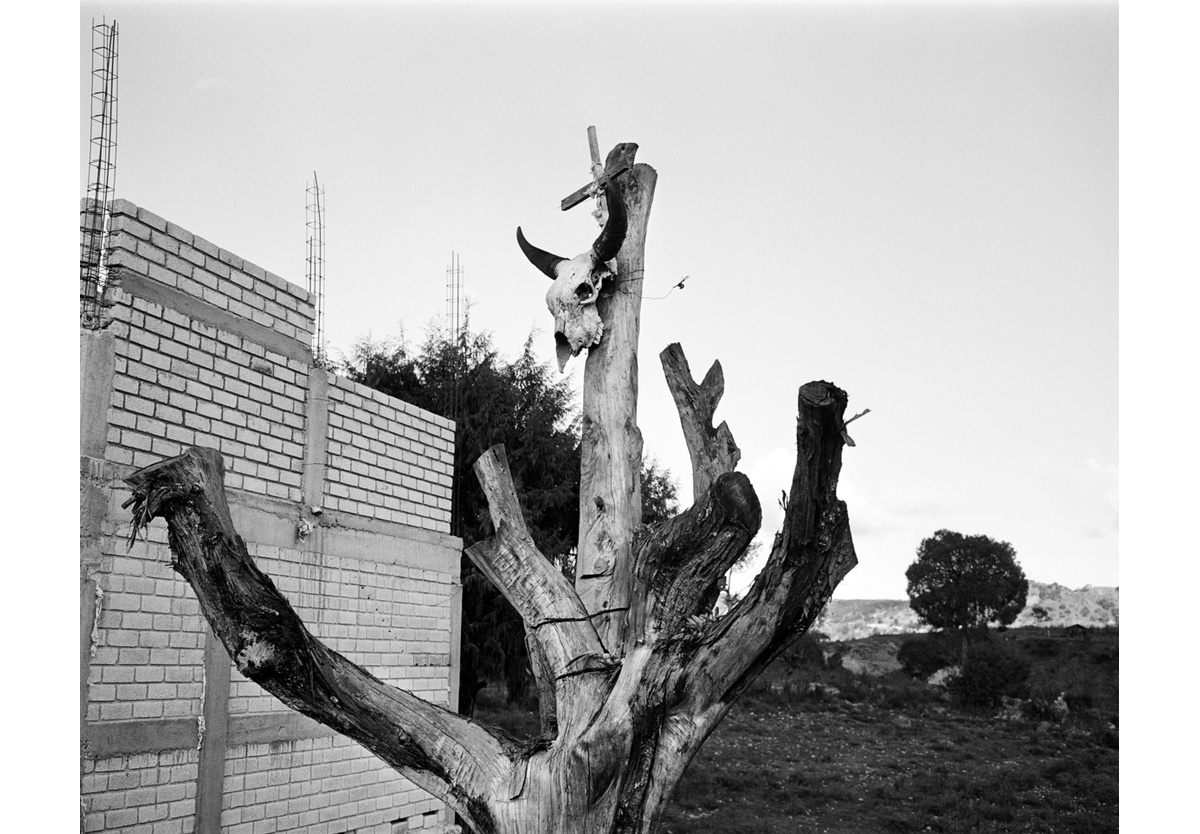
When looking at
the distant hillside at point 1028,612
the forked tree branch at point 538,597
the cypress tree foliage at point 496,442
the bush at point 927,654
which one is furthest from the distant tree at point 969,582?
the forked tree branch at point 538,597

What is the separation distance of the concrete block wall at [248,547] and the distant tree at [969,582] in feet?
51.9

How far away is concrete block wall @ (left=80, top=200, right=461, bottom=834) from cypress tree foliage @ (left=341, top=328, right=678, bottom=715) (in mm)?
5581

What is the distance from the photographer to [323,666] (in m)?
2.92

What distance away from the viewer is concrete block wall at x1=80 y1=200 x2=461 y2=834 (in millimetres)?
4250

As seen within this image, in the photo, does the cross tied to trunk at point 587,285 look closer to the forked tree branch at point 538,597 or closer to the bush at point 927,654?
the forked tree branch at point 538,597

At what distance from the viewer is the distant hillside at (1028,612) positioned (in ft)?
62.7

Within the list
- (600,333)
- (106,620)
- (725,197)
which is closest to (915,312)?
(725,197)

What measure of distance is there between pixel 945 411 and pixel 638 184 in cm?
883

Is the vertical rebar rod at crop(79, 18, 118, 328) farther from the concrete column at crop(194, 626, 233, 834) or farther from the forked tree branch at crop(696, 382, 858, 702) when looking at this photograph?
the forked tree branch at crop(696, 382, 858, 702)

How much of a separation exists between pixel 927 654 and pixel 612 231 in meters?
16.8

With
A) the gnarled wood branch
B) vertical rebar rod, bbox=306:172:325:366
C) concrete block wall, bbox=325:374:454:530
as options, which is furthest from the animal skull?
vertical rebar rod, bbox=306:172:325:366

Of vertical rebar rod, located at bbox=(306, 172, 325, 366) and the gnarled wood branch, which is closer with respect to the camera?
the gnarled wood branch

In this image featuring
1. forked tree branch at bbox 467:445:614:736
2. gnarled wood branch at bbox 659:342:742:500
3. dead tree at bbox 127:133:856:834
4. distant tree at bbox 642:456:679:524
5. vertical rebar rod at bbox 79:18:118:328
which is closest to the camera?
dead tree at bbox 127:133:856:834
